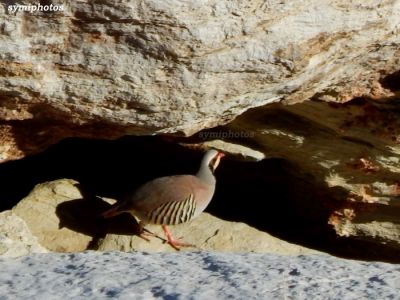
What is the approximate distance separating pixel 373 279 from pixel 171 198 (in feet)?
10.4

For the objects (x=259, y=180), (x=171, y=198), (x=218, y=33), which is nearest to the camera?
(x=218, y=33)

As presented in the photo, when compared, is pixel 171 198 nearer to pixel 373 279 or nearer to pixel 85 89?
pixel 85 89

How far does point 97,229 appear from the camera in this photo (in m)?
6.54

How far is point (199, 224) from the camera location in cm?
693

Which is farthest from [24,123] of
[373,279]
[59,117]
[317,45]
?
[373,279]

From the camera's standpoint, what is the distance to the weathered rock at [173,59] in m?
4.46

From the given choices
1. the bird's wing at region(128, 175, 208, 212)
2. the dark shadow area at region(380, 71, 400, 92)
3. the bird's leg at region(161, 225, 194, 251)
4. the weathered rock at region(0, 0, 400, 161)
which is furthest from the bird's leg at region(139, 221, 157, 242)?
the dark shadow area at region(380, 71, 400, 92)

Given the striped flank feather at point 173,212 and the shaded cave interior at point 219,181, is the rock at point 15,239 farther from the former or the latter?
the shaded cave interior at point 219,181

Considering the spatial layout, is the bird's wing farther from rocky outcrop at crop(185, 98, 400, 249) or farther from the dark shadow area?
the dark shadow area

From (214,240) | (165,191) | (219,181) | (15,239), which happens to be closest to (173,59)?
(15,239)

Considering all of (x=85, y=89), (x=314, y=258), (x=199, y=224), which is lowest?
(x=199, y=224)

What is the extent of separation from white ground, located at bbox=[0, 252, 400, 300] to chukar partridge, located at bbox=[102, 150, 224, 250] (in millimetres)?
2598

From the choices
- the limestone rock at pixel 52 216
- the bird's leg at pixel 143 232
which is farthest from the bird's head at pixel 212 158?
the limestone rock at pixel 52 216

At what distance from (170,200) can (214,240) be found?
535 millimetres
